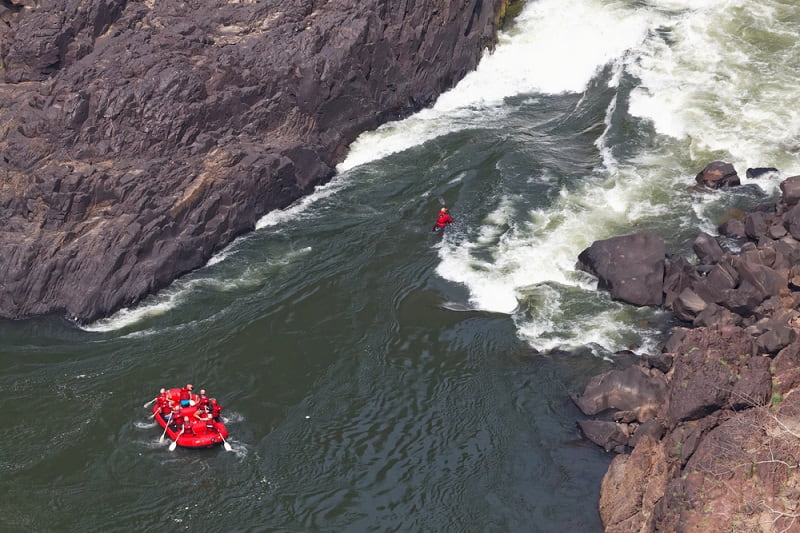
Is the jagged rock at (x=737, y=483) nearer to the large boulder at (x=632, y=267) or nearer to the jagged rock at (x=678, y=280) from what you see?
the jagged rock at (x=678, y=280)

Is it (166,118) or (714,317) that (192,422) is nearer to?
(166,118)

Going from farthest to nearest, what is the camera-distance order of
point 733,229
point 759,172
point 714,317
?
point 759,172
point 733,229
point 714,317

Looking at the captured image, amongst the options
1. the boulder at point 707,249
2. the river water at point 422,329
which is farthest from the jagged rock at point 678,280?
the boulder at point 707,249

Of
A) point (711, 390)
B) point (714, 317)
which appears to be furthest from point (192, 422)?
point (714, 317)

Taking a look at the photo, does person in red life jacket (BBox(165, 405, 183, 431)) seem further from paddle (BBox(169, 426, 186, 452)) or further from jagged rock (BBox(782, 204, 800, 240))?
jagged rock (BBox(782, 204, 800, 240))

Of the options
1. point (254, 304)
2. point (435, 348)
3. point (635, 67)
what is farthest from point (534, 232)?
point (635, 67)

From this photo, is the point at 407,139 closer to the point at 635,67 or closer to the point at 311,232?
the point at 311,232
